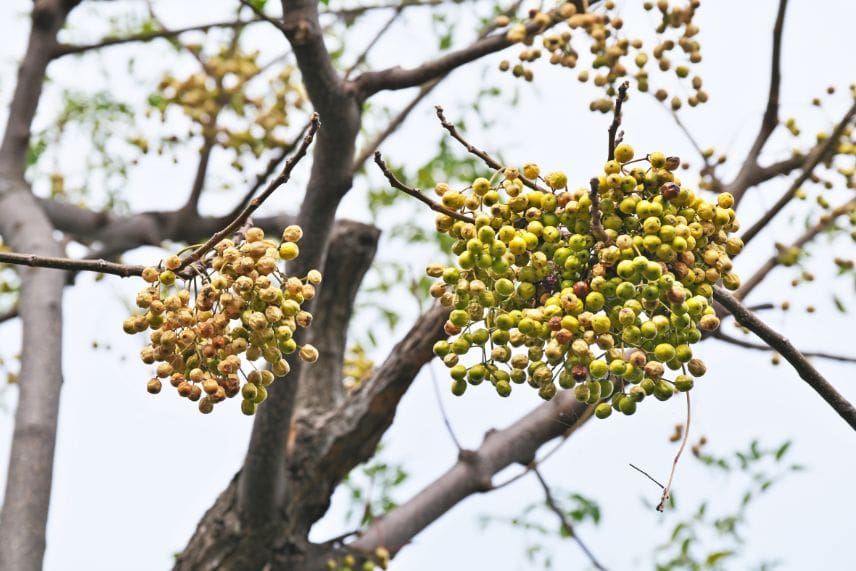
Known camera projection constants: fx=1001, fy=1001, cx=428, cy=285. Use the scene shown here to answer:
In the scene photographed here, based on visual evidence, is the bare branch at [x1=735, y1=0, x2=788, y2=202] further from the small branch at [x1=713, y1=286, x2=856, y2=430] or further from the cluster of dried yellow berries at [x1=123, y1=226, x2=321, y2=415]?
the cluster of dried yellow berries at [x1=123, y1=226, x2=321, y2=415]

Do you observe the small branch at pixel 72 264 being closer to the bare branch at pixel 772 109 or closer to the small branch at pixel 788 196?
the small branch at pixel 788 196

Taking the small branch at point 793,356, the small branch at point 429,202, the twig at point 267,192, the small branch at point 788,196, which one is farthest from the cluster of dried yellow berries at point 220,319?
the small branch at point 788,196

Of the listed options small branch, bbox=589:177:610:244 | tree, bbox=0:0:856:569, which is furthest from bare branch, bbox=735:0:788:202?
small branch, bbox=589:177:610:244

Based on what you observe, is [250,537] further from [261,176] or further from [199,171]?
[199,171]

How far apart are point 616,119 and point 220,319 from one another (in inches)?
29.1

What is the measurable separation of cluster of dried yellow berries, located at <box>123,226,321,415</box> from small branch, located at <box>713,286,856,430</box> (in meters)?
0.75

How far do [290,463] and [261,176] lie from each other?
3.96 feet

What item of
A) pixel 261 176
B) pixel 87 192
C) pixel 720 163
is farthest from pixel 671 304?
pixel 87 192

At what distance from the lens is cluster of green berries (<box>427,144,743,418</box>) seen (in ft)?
5.28

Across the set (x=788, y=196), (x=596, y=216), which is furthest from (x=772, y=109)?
(x=596, y=216)

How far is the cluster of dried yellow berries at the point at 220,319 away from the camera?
1.66 m

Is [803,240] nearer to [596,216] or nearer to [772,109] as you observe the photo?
[772,109]

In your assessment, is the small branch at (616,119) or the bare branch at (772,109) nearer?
the small branch at (616,119)

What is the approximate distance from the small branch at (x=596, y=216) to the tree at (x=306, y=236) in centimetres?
1
